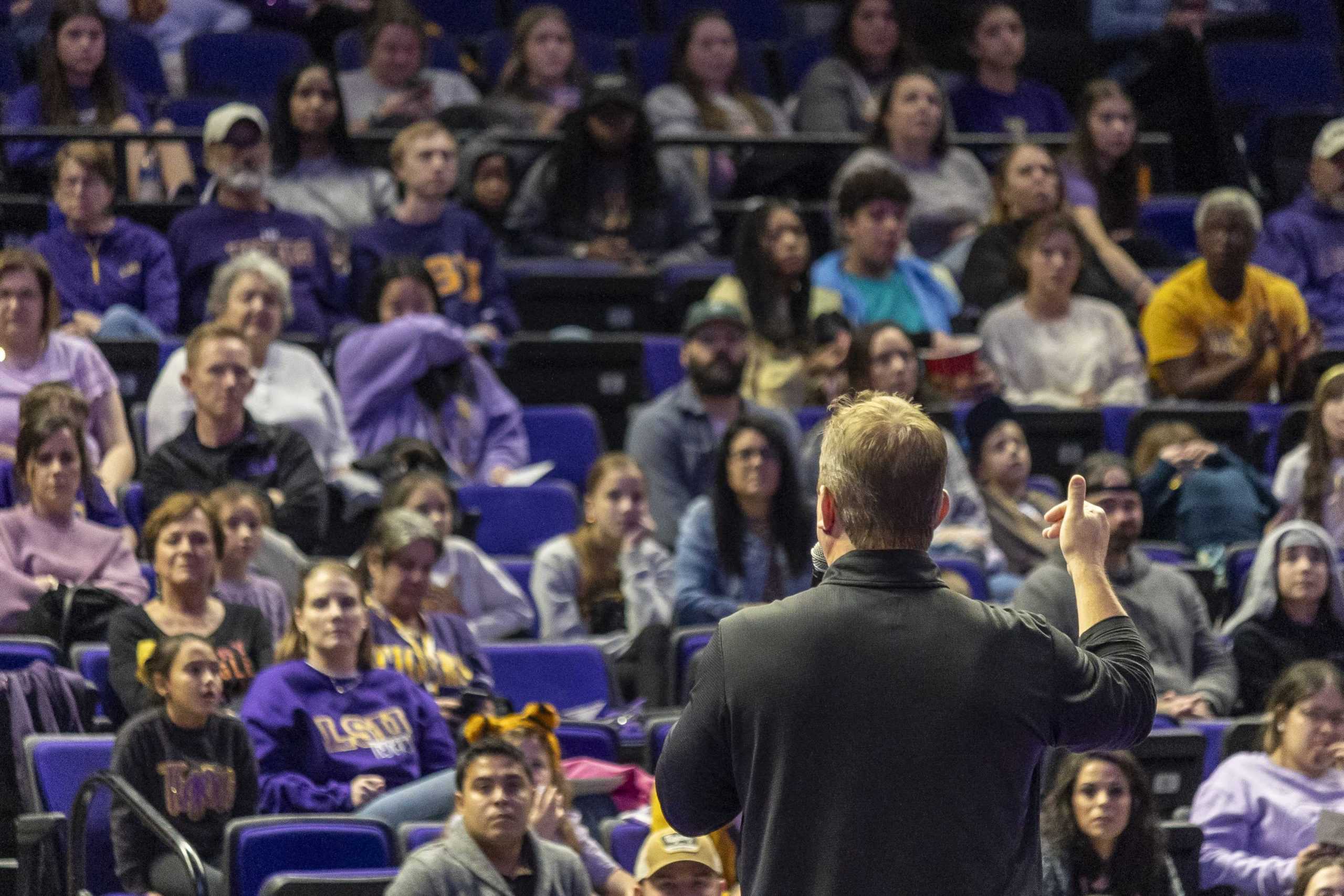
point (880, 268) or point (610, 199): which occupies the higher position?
point (610, 199)

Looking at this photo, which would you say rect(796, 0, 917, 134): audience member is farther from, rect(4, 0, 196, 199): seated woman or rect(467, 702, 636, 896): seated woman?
rect(467, 702, 636, 896): seated woman

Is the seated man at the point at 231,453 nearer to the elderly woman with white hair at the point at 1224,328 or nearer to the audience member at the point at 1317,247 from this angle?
the elderly woman with white hair at the point at 1224,328

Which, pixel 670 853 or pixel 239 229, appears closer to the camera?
pixel 670 853

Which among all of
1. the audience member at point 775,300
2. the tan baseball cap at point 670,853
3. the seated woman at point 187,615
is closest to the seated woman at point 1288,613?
the audience member at point 775,300

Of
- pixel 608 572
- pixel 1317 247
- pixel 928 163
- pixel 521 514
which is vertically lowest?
pixel 608 572

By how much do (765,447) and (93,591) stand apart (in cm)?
168

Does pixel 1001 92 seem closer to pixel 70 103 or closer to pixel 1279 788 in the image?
pixel 70 103

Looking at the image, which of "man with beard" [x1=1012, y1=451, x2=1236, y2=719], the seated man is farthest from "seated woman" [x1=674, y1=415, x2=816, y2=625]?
the seated man

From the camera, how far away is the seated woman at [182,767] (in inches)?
167

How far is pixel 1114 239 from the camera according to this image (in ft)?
25.6

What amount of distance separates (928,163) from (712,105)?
0.85 meters

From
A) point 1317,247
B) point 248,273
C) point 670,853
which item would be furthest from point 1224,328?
point 670,853

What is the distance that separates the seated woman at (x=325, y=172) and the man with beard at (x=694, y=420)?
1386mm

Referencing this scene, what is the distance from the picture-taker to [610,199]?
746 centimetres
